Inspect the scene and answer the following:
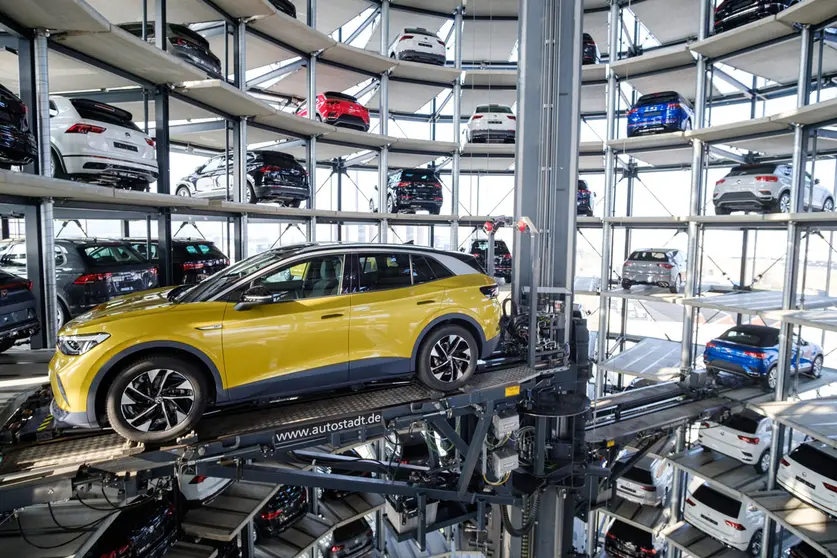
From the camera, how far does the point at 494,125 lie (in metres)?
11.7

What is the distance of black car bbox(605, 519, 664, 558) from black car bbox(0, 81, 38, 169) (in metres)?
12.8

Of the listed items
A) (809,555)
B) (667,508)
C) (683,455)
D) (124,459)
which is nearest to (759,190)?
(683,455)

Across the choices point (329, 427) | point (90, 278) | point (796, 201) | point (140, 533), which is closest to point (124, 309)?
point (329, 427)

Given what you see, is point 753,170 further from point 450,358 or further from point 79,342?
point 79,342

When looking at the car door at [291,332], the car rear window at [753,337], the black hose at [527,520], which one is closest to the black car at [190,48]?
the car door at [291,332]

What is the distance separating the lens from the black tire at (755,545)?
352 inches

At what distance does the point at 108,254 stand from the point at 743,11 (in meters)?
12.1

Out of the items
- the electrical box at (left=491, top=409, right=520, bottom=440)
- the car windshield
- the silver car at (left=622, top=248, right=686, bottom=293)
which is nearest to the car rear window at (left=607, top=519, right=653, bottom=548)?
the silver car at (left=622, top=248, right=686, bottom=293)

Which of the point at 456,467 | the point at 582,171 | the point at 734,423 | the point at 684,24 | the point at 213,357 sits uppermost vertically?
the point at 684,24

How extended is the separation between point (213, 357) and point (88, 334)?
955 millimetres

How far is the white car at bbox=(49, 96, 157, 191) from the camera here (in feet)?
18.0

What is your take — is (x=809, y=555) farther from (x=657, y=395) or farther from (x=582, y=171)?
(x=582, y=171)

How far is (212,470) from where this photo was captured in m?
3.99

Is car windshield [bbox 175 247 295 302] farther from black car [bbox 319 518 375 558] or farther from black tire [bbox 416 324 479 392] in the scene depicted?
black car [bbox 319 518 375 558]
